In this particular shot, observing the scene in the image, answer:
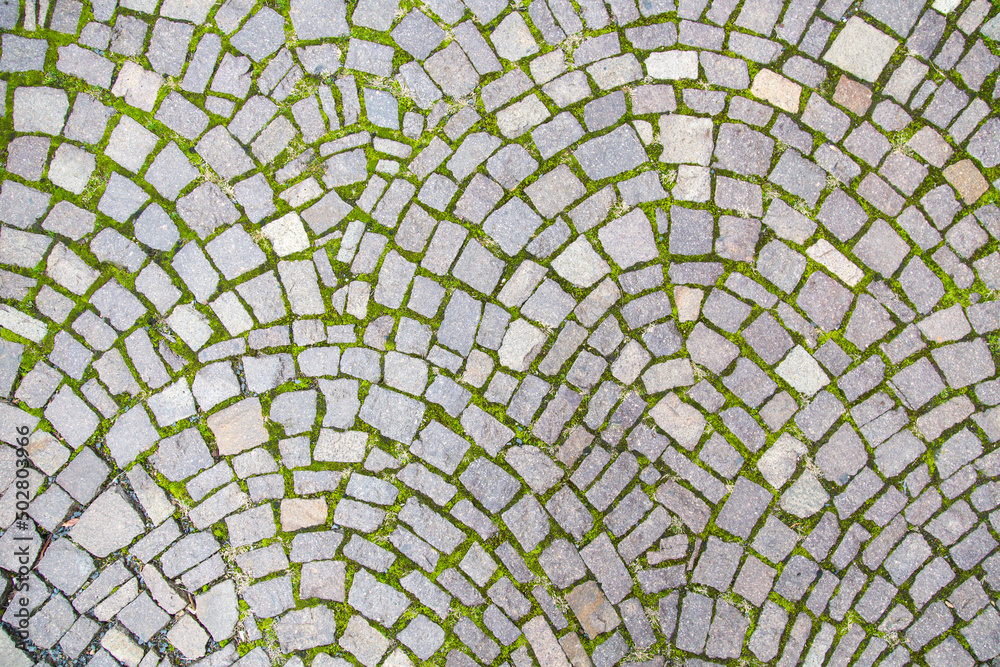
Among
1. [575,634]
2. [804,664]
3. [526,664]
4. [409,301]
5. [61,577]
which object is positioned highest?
[409,301]

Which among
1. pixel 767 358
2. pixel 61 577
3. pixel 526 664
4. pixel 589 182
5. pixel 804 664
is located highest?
pixel 589 182

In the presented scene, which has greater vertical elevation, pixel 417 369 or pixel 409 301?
pixel 409 301

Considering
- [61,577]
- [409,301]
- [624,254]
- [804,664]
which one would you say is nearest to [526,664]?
[804,664]

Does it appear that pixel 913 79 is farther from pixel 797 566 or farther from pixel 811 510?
pixel 797 566

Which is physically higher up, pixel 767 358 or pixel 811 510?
pixel 767 358

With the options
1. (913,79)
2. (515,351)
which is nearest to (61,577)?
(515,351)

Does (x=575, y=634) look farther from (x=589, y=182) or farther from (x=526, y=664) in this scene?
(x=589, y=182)
